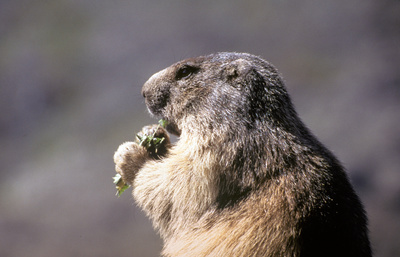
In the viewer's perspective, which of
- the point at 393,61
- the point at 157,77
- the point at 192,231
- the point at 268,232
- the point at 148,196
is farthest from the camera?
the point at 393,61

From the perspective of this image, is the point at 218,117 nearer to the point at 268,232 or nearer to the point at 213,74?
the point at 213,74

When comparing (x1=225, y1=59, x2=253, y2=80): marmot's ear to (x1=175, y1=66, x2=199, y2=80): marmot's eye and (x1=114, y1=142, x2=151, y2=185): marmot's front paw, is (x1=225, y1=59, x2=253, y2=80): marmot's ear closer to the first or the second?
(x1=175, y1=66, x2=199, y2=80): marmot's eye

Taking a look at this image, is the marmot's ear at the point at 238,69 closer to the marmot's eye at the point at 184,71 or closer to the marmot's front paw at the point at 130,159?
the marmot's eye at the point at 184,71

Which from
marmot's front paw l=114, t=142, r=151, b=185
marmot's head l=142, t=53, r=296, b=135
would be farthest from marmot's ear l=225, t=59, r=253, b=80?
marmot's front paw l=114, t=142, r=151, b=185

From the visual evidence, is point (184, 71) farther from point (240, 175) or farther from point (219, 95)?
point (240, 175)

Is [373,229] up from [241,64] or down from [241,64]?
down

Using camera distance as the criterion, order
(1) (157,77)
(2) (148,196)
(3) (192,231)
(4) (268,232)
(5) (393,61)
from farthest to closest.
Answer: (5) (393,61), (1) (157,77), (2) (148,196), (3) (192,231), (4) (268,232)

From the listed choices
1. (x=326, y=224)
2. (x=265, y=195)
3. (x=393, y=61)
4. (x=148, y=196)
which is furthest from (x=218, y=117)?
(x=393, y=61)

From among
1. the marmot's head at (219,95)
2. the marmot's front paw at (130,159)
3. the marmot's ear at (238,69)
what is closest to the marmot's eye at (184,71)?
the marmot's head at (219,95)
